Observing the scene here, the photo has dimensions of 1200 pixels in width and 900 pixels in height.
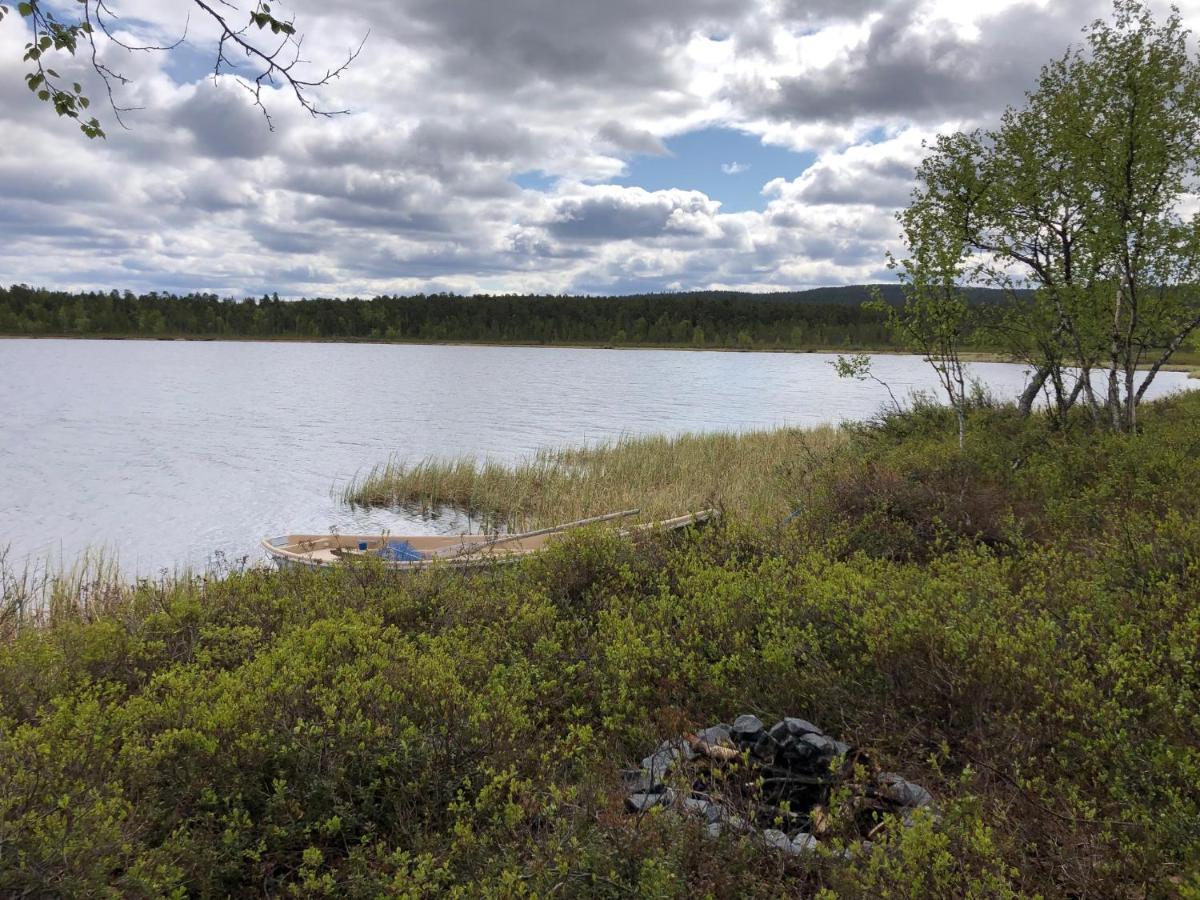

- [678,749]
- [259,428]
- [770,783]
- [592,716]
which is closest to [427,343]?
[259,428]

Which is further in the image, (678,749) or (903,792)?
(678,749)

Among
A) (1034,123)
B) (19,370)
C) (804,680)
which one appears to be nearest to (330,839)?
(804,680)

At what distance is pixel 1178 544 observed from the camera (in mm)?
7094

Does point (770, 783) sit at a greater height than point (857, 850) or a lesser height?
lesser

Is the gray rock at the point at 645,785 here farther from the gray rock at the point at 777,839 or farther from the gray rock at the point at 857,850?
the gray rock at the point at 857,850

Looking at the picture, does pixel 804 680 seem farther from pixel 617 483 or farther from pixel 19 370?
pixel 19 370

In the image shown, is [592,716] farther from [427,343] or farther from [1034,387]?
[427,343]

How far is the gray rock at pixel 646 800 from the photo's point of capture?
4258 mm

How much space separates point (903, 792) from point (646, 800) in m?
1.53

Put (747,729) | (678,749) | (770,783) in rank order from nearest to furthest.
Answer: (770,783) < (678,749) < (747,729)

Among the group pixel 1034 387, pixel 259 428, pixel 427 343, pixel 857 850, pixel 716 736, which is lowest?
pixel 259 428

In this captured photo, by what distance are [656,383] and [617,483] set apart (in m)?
49.3

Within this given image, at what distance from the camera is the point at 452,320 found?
502 feet

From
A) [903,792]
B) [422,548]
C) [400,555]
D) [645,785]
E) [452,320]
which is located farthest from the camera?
[452,320]
